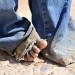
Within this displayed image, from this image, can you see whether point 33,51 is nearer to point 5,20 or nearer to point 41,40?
point 41,40

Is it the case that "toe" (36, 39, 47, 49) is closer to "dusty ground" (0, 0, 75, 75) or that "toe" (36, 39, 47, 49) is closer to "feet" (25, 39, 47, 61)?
"feet" (25, 39, 47, 61)

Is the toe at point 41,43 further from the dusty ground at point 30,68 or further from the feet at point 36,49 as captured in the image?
the dusty ground at point 30,68

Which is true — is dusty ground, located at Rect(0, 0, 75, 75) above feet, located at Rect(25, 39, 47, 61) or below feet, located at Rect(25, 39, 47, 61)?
below

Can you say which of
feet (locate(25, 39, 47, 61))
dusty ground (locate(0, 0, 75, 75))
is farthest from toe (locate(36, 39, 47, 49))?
dusty ground (locate(0, 0, 75, 75))

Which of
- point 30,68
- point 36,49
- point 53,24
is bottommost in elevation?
point 30,68

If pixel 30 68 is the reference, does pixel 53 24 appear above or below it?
above

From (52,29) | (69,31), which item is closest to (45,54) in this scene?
(52,29)

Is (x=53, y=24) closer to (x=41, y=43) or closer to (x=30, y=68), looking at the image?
(x=41, y=43)

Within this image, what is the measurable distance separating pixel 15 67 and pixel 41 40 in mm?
221

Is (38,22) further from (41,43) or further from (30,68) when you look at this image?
(30,68)

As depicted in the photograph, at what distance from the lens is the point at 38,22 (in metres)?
1.68

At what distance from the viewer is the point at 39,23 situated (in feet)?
5.49

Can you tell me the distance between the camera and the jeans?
1.56m

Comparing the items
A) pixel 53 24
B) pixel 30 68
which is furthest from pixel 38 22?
pixel 30 68
